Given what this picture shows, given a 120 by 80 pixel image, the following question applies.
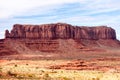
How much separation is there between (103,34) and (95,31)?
378 cm

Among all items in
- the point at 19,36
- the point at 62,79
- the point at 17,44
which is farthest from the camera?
the point at 19,36

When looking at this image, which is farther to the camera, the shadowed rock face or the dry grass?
the shadowed rock face

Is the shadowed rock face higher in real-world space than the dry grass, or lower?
higher

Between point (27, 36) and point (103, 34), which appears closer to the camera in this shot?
point (27, 36)

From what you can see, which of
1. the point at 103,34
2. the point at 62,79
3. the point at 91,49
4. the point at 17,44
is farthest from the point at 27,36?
the point at 62,79

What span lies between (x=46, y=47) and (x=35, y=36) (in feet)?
47.6

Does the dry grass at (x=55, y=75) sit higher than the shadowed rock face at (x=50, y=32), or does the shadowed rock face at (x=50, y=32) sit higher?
the shadowed rock face at (x=50, y=32)

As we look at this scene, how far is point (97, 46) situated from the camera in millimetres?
167000

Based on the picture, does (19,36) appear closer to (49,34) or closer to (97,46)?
(49,34)

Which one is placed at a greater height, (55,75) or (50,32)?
(50,32)

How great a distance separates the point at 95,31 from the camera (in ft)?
607

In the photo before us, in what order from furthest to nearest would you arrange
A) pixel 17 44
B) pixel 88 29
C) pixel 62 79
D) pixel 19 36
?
pixel 88 29 → pixel 19 36 → pixel 17 44 → pixel 62 79

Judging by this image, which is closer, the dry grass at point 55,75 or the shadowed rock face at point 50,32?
the dry grass at point 55,75

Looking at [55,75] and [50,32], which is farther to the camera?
[50,32]
